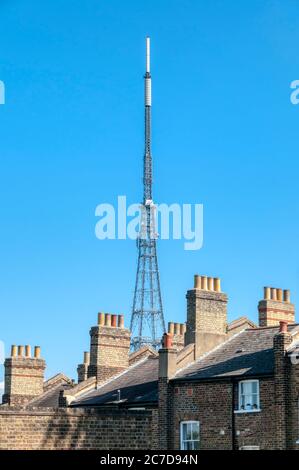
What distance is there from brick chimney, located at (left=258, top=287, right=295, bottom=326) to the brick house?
5 centimetres

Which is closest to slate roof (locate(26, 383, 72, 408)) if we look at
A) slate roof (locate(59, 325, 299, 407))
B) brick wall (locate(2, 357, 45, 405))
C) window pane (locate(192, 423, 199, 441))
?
brick wall (locate(2, 357, 45, 405))

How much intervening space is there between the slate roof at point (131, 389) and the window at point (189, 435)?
2365 millimetres

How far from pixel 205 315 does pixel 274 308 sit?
4.68 meters

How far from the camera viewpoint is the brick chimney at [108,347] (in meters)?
56.7

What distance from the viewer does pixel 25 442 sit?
29531 mm

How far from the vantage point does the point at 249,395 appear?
45.2 meters

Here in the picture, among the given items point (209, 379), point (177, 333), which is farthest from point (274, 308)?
point (177, 333)

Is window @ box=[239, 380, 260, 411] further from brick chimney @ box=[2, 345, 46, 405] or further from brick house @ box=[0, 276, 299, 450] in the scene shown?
brick chimney @ box=[2, 345, 46, 405]

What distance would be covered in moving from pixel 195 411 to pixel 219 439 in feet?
6.63

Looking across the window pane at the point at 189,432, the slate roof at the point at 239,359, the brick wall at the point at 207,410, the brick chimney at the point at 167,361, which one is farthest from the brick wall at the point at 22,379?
the window pane at the point at 189,432

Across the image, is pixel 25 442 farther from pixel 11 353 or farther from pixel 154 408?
pixel 11 353

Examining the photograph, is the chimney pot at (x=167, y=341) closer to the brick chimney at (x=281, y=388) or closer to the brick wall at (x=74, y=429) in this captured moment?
the brick chimney at (x=281, y=388)

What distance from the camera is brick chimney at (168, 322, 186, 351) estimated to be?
210ft
